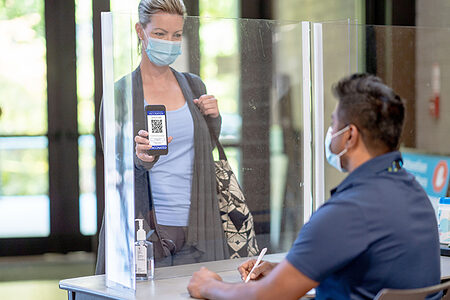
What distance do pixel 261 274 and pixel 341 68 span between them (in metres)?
0.77

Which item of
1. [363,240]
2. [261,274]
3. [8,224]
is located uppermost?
[363,240]

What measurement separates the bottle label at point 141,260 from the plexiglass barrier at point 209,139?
65 millimetres

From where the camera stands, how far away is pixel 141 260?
1924mm

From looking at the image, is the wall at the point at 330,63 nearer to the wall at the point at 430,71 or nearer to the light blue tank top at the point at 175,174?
the light blue tank top at the point at 175,174

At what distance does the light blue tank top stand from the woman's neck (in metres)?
0.12

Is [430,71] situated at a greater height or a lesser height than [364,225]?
greater

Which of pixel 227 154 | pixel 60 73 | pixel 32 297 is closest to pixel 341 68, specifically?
pixel 227 154

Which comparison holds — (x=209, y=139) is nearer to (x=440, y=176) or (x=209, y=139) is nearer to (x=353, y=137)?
(x=353, y=137)

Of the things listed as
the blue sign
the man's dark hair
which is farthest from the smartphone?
the blue sign

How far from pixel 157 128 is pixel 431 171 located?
Result: 264cm

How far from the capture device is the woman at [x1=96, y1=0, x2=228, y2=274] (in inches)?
75.7

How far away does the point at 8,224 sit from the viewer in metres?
4.88

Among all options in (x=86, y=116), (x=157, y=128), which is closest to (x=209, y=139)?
(x=157, y=128)

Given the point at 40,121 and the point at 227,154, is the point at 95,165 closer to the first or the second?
A: the point at 40,121
